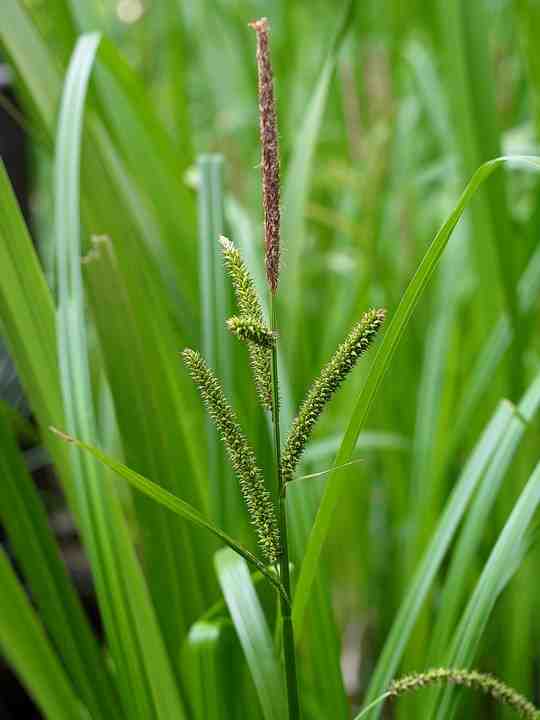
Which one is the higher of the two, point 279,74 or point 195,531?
point 279,74

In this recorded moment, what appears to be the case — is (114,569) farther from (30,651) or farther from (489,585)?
(489,585)

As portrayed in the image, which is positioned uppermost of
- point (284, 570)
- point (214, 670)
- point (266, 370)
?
point (266, 370)

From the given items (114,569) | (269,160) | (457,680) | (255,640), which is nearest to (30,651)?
(114,569)

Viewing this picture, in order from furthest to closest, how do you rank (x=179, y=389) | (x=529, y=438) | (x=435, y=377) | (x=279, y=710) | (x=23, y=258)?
(x=435, y=377), (x=529, y=438), (x=179, y=389), (x=23, y=258), (x=279, y=710)

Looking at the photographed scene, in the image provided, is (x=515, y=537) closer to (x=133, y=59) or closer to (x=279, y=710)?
(x=279, y=710)

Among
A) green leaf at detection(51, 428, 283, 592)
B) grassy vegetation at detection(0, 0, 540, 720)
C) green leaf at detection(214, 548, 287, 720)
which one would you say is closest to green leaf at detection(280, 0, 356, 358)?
grassy vegetation at detection(0, 0, 540, 720)

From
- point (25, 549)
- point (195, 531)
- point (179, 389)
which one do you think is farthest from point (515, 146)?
point (25, 549)
